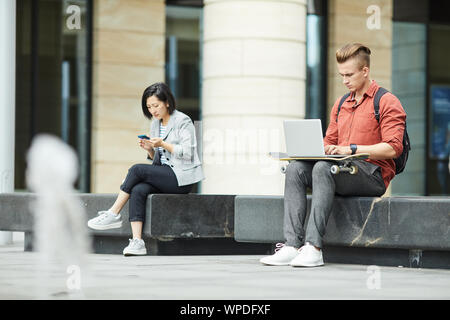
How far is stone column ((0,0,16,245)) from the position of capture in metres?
10.3

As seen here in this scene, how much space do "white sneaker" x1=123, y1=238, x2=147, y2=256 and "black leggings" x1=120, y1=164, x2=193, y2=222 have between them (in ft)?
0.62

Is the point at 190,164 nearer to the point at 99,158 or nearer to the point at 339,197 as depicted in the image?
the point at 339,197

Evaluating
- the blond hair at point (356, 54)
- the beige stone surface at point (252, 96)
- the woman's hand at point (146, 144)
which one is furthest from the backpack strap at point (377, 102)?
the beige stone surface at point (252, 96)

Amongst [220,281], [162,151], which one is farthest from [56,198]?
[162,151]

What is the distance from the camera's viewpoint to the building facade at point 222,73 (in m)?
12.8

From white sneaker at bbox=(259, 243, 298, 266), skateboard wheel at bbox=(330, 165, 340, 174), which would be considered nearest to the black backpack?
skateboard wheel at bbox=(330, 165, 340, 174)

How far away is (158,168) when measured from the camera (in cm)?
808

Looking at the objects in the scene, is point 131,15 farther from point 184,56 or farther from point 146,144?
point 146,144

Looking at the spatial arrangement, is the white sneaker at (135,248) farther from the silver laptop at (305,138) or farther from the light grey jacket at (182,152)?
the silver laptop at (305,138)

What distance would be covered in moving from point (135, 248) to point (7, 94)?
128 inches

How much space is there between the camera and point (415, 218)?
668 cm
